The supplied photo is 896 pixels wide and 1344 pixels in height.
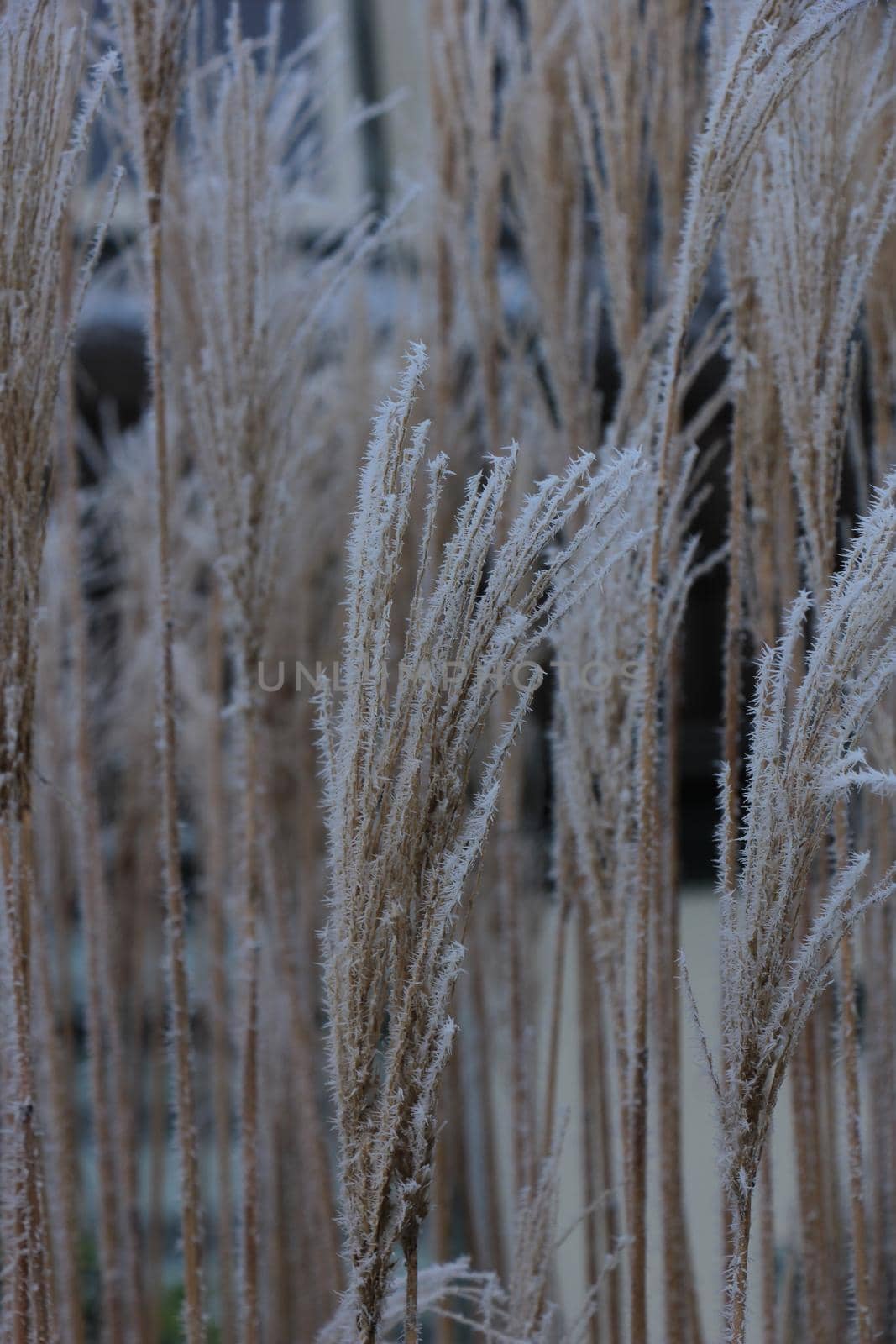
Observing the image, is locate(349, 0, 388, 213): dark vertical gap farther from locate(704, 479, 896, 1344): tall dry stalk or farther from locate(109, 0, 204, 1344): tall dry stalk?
locate(704, 479, 896, 1344): tall dry stalk

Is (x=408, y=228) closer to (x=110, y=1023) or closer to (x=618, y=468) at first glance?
(x=618, y=468)

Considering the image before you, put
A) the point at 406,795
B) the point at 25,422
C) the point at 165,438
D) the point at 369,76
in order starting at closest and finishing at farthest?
the point at 406,795 < the point at 25,422 < the point at 165,438 < the point at 369,76

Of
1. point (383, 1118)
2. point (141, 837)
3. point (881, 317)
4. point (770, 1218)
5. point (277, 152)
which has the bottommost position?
point (770, 1218)

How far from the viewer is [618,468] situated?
64 centimetres

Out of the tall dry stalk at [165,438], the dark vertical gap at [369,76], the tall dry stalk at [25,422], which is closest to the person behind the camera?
the tall dry stalk at [25,422]

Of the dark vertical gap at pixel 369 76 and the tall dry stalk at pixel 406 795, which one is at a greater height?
the dark vertical gap at pixel 369 76

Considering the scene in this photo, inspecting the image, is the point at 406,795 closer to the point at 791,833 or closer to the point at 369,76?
the point at 791,833

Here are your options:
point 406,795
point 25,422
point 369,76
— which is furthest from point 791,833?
point 369,76

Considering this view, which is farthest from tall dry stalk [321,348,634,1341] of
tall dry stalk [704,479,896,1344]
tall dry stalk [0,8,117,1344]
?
tall dry stalk [0,8,117,1344]

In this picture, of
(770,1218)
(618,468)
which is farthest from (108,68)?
(770,1218)

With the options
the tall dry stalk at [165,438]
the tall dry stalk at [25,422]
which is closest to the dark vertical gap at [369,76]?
the tall dry stalk at [165,438]

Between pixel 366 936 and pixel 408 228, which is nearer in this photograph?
pixel 366 936

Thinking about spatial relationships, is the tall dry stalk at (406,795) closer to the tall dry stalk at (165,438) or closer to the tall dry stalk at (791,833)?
the tall dry stalk at (791,833)

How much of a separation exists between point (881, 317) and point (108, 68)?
678 mm
